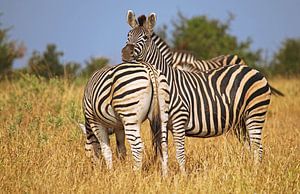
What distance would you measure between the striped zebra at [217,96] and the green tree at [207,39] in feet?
74.5

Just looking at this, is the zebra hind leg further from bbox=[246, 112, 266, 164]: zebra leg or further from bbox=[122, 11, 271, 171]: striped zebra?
bbox=[246, 112, 266, 164]: zebra leg

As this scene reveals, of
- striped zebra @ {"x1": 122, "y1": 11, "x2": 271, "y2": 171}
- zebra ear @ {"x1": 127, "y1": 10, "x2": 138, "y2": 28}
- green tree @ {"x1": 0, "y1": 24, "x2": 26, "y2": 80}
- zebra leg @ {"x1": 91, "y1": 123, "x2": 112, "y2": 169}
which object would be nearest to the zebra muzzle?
striped zebra @ {"x1": 122, "y1": 11, "x2": 271, "y2": 171}

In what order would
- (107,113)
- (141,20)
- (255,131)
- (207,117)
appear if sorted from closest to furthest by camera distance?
(107,113) < (207,117) < (255,131) < (141,20)

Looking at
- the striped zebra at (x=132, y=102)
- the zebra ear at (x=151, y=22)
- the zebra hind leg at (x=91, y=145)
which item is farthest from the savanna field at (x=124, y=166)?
the zebra ear at (x=151, y=22)

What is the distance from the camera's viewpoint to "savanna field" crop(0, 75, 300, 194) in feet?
19.6

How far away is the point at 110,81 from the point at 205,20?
30.7 m

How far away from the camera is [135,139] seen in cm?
657

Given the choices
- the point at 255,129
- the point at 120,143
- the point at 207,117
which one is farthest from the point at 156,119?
the point at 255,129

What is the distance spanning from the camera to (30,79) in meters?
11.8

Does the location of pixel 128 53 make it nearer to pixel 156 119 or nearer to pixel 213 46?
pixel 156 119

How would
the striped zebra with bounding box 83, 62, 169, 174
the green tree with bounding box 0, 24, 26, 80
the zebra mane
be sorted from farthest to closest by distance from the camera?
the green tree with bounding box 0, 24, 26, 80
the zebra mane
the striped zebra with bounding box 83, 62, 169, 174

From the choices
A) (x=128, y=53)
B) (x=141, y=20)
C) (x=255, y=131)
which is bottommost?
(x=255, y=131)

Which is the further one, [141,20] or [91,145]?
[141,20]

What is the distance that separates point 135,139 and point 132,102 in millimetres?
462
